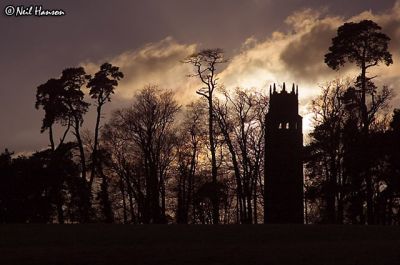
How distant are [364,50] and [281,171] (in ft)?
47.0

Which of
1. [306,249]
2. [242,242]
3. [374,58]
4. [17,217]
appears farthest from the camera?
[17,217]

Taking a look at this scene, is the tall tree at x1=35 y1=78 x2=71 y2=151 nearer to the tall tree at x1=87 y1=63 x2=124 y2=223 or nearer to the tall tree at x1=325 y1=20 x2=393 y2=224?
the tall tree at x1=87 y1=63 x2=124 y2=223

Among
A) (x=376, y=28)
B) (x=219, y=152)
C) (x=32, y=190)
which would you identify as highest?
(x=376, y=28)

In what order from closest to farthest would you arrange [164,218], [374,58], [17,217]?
1. [374,58]
2. [17,217]
3. [164,218]

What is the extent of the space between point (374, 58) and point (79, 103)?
82.3 ft

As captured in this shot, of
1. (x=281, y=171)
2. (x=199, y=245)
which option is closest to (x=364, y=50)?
(x=281, y=171)

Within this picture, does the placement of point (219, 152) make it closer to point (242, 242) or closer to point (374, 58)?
point (374, 58)

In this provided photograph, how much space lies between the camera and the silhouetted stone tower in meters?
56.4

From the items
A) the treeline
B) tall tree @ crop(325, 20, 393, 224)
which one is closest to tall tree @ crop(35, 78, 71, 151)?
the treeline

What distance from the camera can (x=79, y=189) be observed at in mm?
51750

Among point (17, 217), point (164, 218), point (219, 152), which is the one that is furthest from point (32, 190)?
point (219, 152)

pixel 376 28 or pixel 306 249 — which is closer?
pixel 306 249

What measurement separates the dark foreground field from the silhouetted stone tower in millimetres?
22847

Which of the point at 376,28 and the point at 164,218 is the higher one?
the point at 376,28
